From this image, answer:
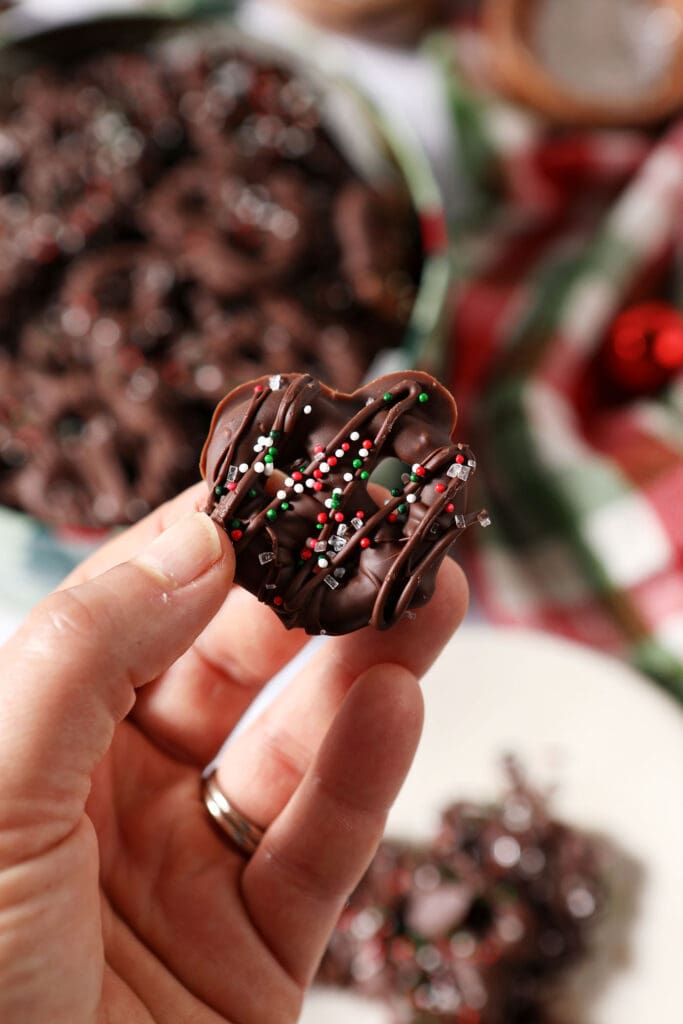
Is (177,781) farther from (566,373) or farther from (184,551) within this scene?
(566,373)

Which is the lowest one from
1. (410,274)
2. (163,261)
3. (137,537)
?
(137,537)

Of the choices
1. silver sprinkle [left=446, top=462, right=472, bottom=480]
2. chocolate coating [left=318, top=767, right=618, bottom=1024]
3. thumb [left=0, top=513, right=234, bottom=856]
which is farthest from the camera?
chocolate coating [left=318, top=767, right=618, bottom=1024]

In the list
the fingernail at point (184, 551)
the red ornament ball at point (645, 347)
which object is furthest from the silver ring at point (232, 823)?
the red ornament ball at point (645, 347)

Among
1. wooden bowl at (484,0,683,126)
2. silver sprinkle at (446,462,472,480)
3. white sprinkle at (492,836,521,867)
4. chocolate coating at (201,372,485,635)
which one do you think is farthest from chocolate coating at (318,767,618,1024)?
wooden bowl at (484,0,683,126)

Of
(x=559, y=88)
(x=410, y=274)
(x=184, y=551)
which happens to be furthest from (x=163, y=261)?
(x=184, y=551)

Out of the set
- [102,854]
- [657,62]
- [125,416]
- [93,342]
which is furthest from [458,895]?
[657,62]

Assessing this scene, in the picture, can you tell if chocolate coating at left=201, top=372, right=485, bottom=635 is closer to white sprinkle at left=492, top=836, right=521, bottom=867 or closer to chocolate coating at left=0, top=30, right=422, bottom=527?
chocolate coating at left=0, top=30, right=422, bottom=527

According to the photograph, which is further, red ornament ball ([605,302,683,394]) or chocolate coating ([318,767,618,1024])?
red ornament ball ([605,302,683,394])

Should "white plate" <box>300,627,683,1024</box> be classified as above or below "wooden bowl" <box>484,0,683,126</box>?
below
